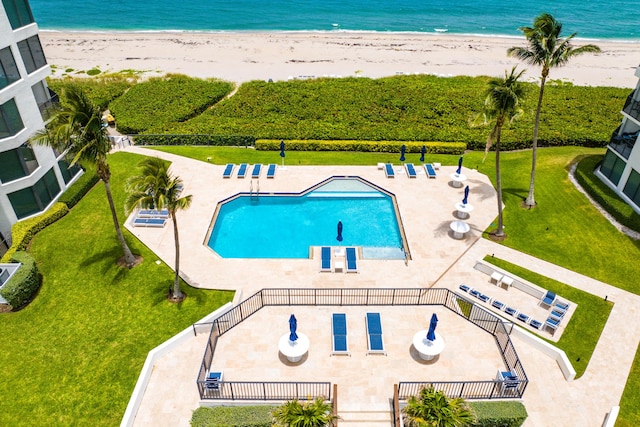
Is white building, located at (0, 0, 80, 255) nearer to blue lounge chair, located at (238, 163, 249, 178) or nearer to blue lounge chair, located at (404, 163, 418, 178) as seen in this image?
blue lounge chair, located at (238, 163, 249, 178)

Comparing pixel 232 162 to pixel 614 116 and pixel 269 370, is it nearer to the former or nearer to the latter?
pixel 269 370

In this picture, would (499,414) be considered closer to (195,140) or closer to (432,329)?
(432,329)

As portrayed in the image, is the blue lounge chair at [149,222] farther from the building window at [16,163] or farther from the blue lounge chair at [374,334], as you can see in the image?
the blue lounge chair at [374,334]

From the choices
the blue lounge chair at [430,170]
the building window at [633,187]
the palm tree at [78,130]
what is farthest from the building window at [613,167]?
the palm tree at [78,130]

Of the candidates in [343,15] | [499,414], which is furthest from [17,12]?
[343,15]

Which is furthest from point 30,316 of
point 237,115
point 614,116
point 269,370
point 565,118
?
point 614,116

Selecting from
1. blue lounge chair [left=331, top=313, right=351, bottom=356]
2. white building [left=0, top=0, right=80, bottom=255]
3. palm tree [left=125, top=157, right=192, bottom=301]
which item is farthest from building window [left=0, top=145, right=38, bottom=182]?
blue lounge chair [left=331, top=313, right=351, bottom=356]
